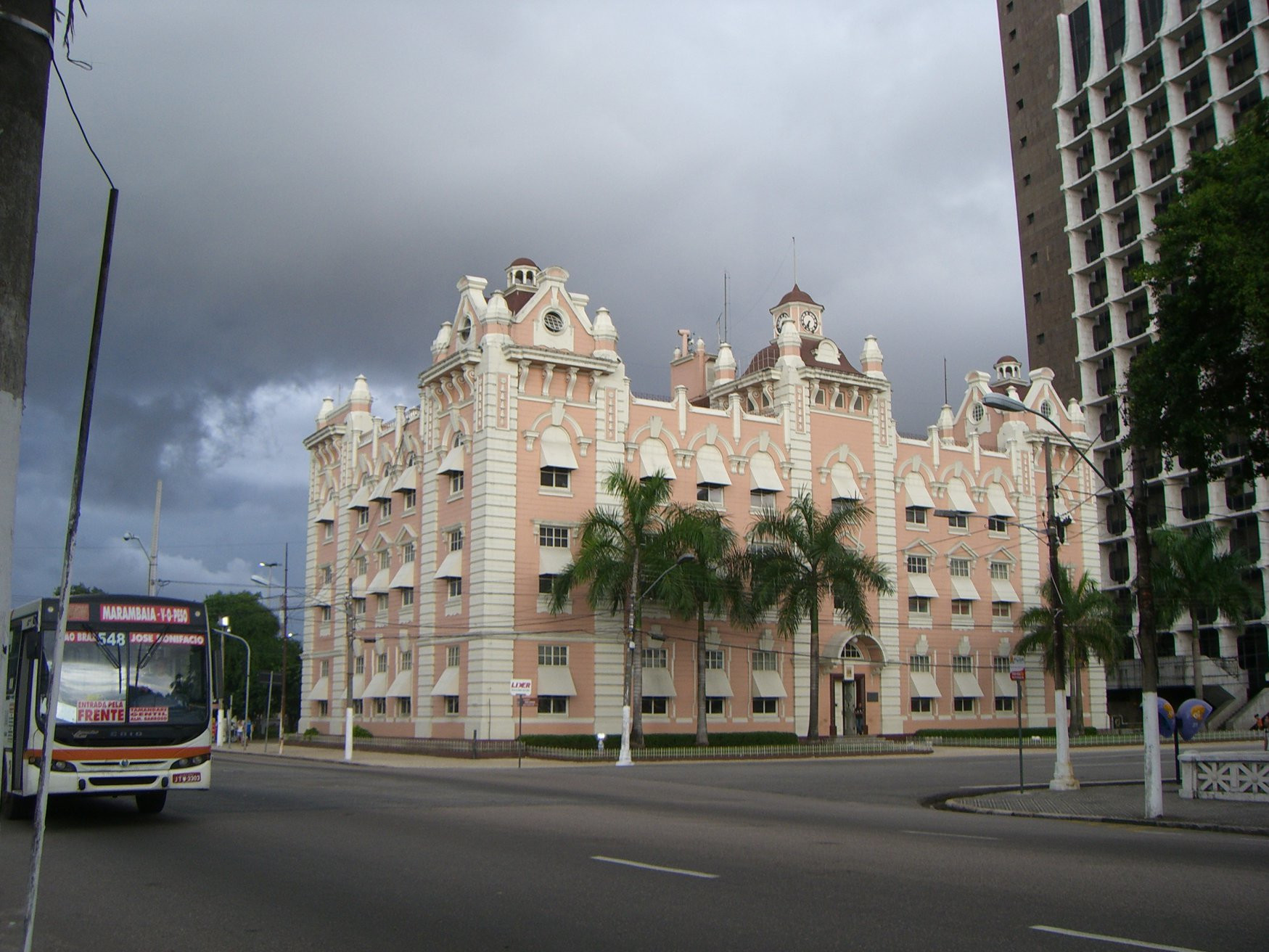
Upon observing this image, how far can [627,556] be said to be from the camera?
151 ft

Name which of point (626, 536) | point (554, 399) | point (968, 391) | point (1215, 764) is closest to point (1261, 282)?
point (1215, 764)

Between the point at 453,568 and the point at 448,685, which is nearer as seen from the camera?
the point at 448,685

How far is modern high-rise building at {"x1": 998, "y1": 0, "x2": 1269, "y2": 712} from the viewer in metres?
71.2

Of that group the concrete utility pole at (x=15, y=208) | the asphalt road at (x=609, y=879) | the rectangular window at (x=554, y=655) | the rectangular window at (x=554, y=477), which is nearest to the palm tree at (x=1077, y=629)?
the rectangular window at (x=554, y=655)

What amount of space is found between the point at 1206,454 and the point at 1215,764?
6.16m

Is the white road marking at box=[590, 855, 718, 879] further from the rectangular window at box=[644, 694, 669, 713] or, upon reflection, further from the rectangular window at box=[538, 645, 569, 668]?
the rectangular window at box=[644, 694, 669, 713]

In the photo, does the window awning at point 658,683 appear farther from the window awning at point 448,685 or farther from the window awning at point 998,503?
→ the window awning at point 998,503

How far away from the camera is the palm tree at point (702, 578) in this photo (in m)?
46.0

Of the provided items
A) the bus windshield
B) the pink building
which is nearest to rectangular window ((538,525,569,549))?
the pink building

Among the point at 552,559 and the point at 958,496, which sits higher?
the point at 958,496

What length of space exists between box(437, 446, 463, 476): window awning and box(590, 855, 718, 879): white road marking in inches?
1499

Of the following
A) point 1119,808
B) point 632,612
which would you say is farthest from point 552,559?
point 1119,808

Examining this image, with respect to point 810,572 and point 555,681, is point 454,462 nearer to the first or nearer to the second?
point 555,681

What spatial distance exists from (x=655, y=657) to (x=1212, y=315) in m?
34.3
